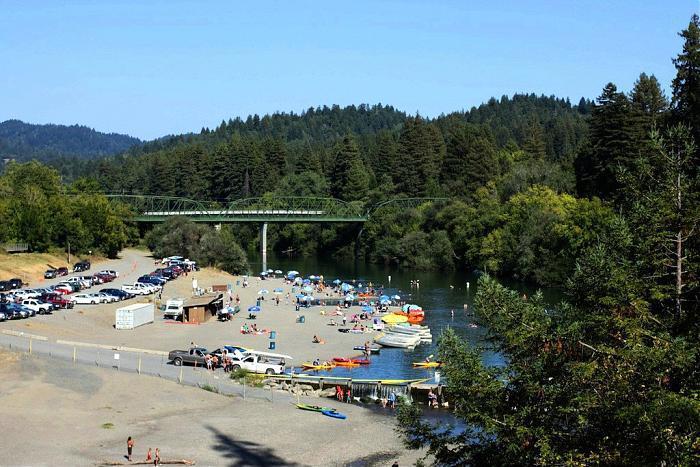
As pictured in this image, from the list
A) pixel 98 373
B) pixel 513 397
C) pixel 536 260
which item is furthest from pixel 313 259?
pixel 513 397

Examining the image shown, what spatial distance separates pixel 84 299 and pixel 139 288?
9811 mm

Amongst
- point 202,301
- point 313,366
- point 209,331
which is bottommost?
point 313,366

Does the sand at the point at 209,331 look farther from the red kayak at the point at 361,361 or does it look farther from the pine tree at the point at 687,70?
the pine tree at the point at 687,70

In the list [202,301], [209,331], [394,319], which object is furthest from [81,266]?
[394,319]

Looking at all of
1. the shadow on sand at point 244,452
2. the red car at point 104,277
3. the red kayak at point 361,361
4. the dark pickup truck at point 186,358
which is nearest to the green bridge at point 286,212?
the red car at point 104,277

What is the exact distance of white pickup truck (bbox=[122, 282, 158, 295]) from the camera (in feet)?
292

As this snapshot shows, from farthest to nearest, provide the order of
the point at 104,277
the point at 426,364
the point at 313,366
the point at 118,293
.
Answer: the point at 104,277 → the point at 118,293 → the point at 426,364 → the point at 313,366

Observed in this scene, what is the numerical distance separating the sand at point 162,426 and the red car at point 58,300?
26.0 meters

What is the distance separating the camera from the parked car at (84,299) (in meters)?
80.2

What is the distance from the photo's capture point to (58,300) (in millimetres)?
77188

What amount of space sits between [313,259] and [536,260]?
56897 millimetres

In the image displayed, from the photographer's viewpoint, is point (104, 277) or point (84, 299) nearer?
point (84, 299)

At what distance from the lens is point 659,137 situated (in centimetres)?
2492

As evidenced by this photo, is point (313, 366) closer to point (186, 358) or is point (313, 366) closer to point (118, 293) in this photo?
point (186, 358)
